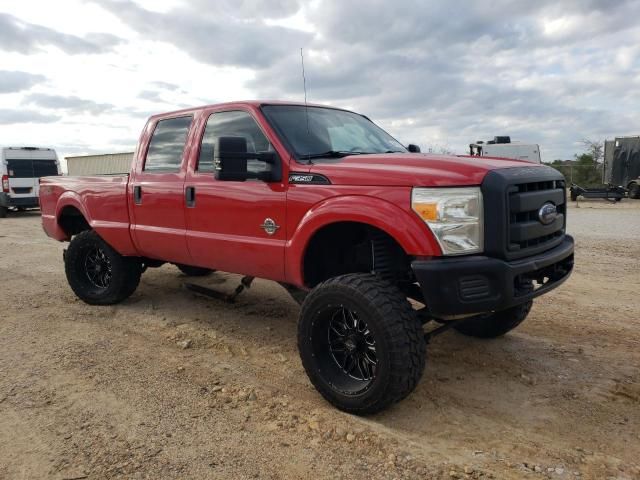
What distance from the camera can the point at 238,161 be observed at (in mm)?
3502

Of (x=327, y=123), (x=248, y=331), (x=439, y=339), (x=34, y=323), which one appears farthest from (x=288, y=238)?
(x=34, y=323)

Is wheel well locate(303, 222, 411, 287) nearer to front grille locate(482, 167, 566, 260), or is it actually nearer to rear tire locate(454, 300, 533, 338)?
front grille locate(482, 167, 566, 260)

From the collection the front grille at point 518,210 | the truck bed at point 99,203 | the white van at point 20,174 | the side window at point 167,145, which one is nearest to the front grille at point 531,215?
the front grille at point 518,210

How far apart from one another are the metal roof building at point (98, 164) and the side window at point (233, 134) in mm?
1858

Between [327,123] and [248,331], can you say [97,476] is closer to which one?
[248,331]

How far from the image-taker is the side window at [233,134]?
13.1 ft

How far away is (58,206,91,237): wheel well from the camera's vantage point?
597 centimetres

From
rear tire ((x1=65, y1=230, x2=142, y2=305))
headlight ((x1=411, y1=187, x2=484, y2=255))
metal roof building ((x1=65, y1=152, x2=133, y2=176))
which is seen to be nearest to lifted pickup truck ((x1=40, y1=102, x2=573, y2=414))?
headlight ((x1=411, y1=187, x2=484, y2=255))

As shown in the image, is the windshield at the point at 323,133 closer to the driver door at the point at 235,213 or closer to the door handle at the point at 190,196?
the driver door at the point at 235,213

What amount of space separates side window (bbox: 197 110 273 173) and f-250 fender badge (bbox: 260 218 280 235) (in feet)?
1.33

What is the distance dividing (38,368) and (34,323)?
4.33ft

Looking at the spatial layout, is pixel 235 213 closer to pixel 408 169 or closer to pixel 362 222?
pixel 362 222

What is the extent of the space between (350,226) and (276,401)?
129 cm

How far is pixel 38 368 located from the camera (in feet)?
13.1
